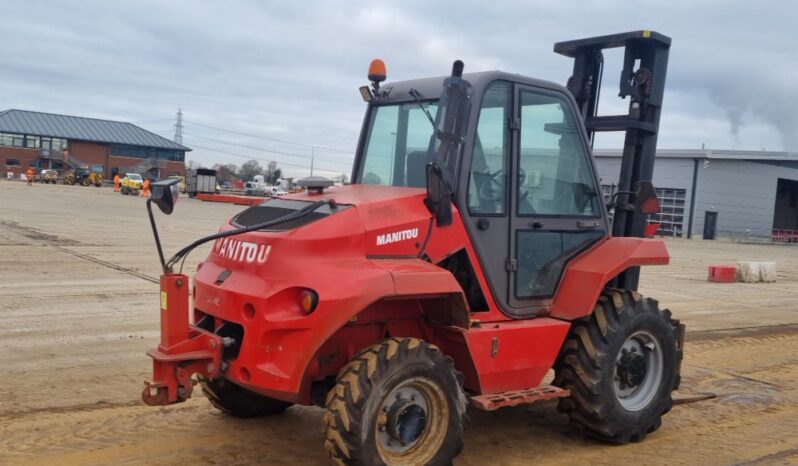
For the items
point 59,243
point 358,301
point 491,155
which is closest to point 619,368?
point 491,155

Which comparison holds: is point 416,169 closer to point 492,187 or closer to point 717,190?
point 492,187

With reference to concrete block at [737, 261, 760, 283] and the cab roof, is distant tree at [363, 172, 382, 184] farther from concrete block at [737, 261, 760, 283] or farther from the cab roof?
concrete block at [737, 261, 760, 283]

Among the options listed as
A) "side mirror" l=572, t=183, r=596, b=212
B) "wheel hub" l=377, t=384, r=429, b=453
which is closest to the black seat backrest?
"side mirror" l=572, t=183, r=596, b=212

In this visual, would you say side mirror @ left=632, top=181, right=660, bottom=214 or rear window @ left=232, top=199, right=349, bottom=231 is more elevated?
side mirror @ left=632, top=181, right=660, bottom=214

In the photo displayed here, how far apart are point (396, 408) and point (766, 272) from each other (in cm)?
1745

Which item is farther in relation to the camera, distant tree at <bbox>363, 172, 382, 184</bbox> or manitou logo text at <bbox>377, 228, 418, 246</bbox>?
distant tree at <bbox>363, 172, 382, 184</bbox>

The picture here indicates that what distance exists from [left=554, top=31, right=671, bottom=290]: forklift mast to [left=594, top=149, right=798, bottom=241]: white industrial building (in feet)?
140

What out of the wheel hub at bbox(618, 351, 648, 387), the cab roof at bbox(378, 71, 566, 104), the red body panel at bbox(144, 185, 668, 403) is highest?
the cab roof at bbox(378, 71, 566, 104)

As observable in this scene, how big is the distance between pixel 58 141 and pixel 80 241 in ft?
232

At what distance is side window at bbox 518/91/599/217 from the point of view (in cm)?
493

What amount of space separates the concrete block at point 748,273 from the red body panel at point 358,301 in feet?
49.4

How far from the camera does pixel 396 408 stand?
154 inches

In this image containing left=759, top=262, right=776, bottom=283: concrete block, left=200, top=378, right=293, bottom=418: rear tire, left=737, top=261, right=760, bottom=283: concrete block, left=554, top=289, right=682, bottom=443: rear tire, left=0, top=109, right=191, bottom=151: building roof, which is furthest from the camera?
left=0, top=109, right=191, bottom=151: building roof

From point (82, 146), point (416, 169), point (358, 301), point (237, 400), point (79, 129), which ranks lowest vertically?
point (237, 400)
